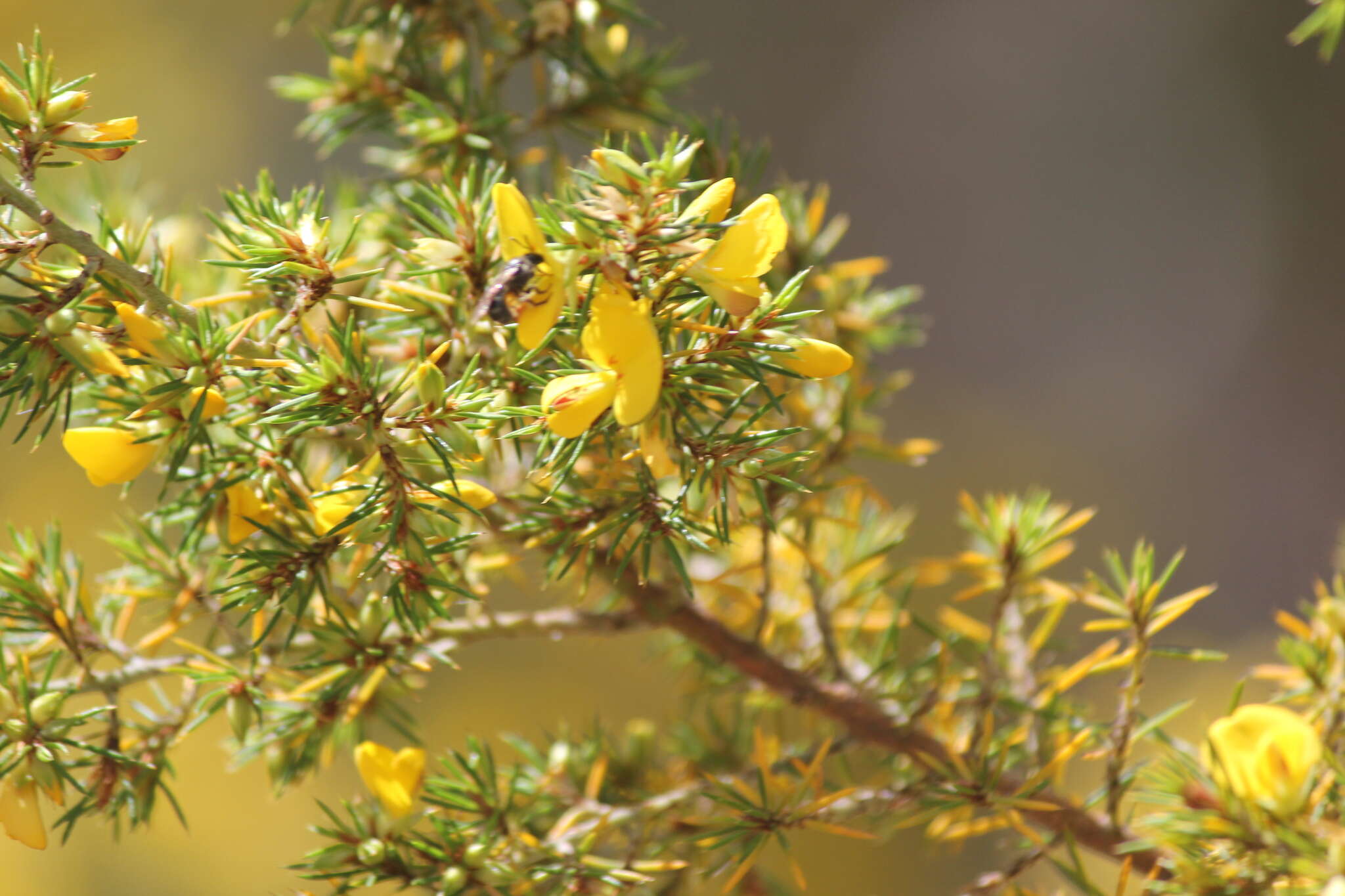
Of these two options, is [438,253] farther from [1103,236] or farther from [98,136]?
[1103,236]

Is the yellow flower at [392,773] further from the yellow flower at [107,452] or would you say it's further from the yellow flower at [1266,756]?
the yellow flower at [1266,756]

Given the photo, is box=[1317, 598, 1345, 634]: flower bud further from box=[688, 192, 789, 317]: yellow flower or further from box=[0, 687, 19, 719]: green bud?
box=[0, 687, 19, 719]: green bud

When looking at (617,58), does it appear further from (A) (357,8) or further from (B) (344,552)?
(B) (344,552)

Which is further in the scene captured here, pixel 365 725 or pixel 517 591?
pixel 517 591

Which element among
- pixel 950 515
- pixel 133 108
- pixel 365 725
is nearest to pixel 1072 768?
pixel 950 515

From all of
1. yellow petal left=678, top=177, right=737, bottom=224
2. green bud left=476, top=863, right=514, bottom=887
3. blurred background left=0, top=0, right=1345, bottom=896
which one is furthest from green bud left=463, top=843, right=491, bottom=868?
blurred background left=0, top=0, right=1345, bottom=896

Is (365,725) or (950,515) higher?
(950,515)

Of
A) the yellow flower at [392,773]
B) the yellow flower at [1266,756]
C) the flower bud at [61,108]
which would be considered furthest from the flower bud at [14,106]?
the yellow flower at [1266,756]
